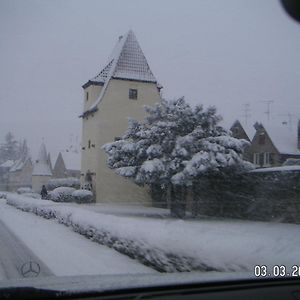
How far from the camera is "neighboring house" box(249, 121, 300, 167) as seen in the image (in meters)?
6.53

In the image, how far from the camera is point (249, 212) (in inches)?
268

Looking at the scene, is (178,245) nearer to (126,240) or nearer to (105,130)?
(126,240)

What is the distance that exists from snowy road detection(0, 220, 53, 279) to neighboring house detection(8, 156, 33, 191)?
0.43 metres

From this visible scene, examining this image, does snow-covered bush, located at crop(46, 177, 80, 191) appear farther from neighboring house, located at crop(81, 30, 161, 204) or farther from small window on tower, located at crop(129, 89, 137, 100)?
small window on tower, located at crop(129, 89, 137, 100)

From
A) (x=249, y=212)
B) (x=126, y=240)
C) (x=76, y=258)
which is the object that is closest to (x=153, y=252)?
(x=126, y=240)

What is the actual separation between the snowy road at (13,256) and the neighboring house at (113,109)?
1014 mm

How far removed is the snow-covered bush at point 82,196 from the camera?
5.12 meters

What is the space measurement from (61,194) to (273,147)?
2.91m

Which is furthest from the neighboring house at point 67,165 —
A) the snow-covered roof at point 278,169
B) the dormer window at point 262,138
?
the snow-covered roof at point 278,169

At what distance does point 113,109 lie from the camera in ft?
18.4

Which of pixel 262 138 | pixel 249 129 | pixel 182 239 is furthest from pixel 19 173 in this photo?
pixel 262 138

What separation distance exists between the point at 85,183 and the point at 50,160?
0.50 metres

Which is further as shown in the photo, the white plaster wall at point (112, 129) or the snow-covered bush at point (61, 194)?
the white plaster wall at point (112, 129)

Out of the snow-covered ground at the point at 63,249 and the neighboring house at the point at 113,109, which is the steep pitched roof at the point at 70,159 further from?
the snow-covered ground at the point at 63,249
